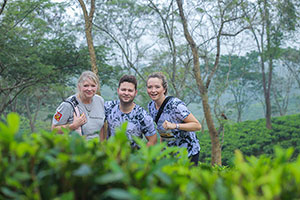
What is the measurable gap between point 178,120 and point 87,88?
0.88m

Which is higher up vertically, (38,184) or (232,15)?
(232,15)

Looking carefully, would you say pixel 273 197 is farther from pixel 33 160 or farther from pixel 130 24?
pixel 130 24

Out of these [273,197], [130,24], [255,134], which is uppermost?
[130,24]

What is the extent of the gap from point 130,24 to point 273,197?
1639 cm

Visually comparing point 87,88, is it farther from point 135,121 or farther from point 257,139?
point 257,139

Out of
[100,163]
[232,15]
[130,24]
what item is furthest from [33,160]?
[130,24]

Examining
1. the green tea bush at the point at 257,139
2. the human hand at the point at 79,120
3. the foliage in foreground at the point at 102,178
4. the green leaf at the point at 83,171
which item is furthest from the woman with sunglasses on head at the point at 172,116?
the green tea bush at the point at 257,139

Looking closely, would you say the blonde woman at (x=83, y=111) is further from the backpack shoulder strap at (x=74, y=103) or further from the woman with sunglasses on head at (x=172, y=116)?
the woman with sunglasses on head at (x=172, y=116)

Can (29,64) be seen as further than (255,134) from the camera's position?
No

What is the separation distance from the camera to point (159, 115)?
2723 mm

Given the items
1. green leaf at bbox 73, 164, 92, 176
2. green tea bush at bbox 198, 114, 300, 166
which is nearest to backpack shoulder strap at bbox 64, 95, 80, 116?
green leaf at bbox 73, 164, 92, 176

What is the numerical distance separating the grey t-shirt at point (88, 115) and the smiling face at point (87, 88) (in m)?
0.08

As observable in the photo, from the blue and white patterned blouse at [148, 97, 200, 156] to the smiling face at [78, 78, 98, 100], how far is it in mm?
642

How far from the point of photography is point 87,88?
2547 mm
